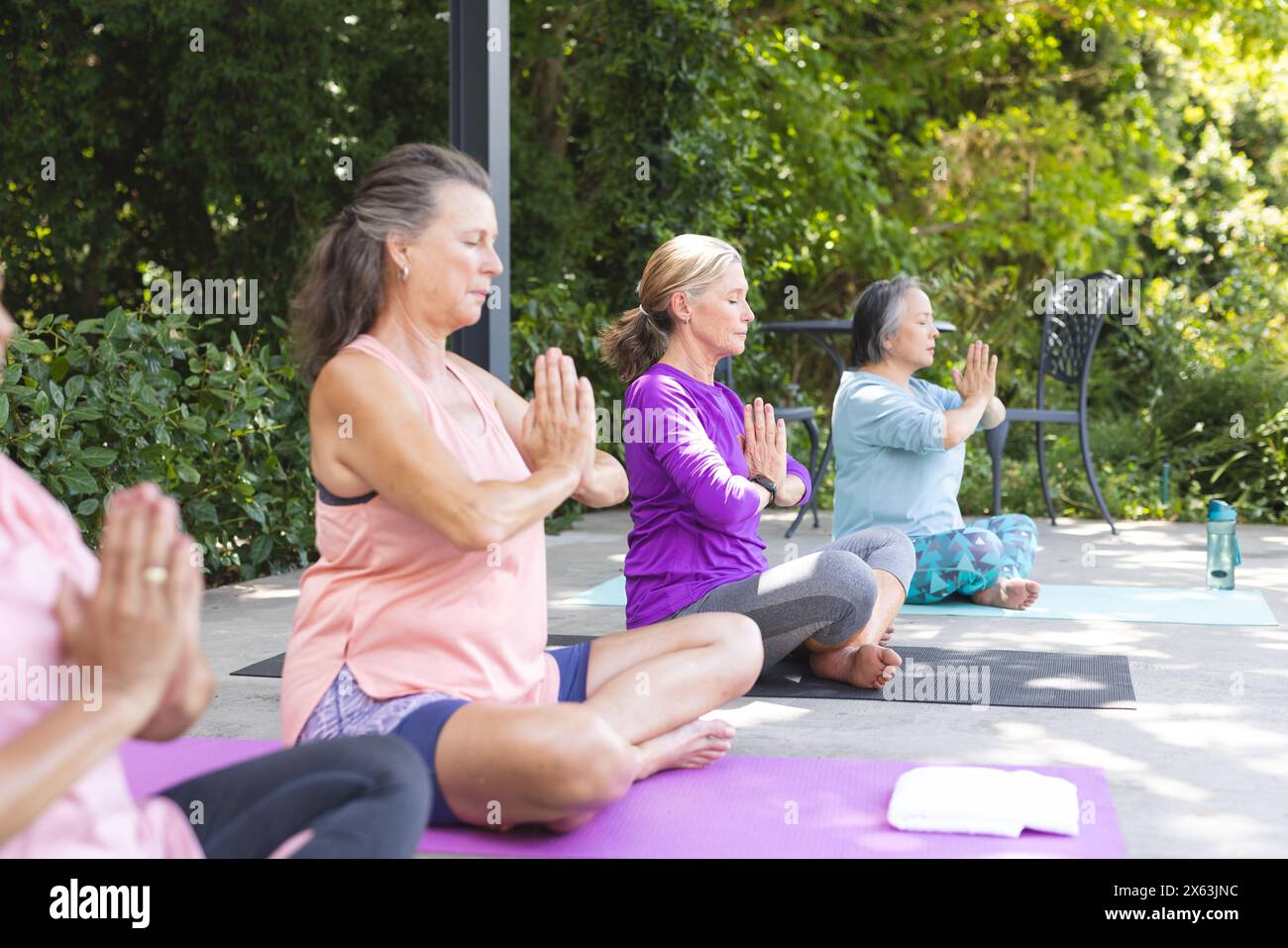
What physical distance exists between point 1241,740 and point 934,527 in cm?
165

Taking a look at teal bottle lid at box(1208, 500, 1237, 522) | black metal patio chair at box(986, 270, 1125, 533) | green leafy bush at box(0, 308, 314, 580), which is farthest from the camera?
black metal patio chair at box(986, 270, 1125, 533)

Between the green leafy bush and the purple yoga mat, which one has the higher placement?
the green leafy bush

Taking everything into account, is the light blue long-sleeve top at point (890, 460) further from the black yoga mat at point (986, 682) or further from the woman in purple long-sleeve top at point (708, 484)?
the woman in purple long-sleeve top at point (708, 484)

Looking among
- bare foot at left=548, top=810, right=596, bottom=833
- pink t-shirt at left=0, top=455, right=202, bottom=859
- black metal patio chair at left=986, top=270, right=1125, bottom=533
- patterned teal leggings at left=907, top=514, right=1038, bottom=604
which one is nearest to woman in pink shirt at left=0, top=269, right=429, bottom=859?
pink t-shirt at left=0, top=455, right=202, bottom=859

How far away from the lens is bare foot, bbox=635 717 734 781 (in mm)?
2658

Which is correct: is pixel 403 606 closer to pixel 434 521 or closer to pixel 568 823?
pixel 434 521

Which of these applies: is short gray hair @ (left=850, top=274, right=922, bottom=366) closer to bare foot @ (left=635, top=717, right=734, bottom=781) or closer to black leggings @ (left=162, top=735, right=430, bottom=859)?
bare foot @ (left=635, top=717, right=734, bottom=781)

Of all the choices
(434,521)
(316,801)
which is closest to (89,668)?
(316,801)

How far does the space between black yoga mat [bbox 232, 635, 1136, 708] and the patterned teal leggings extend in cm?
70

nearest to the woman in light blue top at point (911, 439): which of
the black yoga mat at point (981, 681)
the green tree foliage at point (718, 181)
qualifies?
the black yoga mat at point (981, 681)

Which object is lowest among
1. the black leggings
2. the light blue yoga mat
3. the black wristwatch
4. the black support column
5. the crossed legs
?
the light blue yoga mat

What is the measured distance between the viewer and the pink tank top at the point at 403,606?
2.27 metres

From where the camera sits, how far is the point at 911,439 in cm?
430

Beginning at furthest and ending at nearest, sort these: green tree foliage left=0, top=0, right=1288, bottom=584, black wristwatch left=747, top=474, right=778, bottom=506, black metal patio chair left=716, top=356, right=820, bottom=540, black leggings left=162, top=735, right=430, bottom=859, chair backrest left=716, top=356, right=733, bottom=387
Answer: green tree foliage left=0, top=0, right=1288, bottom=584 → chair backrest left=716, top=356, right=733, bottom=387 → black metal patio chair left=716, top=356, right=820, bottom=540 → black wristwatch left=747, top=474, right=778, bottom=506 → black leggings left=162, top=735, right=430, bottom=859
